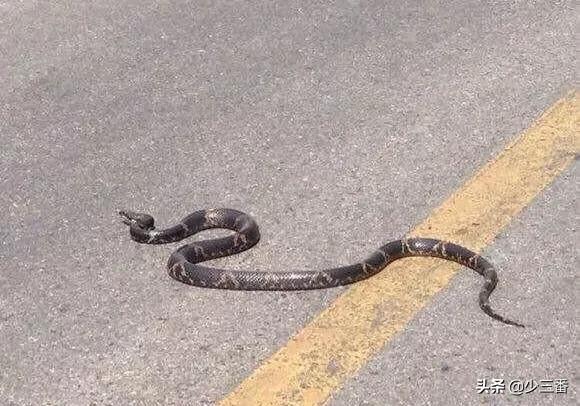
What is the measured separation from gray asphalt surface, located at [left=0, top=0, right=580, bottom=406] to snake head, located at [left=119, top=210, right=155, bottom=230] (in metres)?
0.12

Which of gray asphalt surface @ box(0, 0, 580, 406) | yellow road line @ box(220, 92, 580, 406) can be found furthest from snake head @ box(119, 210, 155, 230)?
yellow road line @ box(220, 92, 580, 406)

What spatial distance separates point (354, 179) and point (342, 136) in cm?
59

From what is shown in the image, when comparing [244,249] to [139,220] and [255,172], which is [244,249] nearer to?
[139,220]

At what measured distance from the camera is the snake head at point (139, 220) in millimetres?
5570

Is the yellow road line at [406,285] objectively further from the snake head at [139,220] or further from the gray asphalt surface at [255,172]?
the snake head at [139,220]

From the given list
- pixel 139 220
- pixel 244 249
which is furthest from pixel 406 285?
pixel 139 220

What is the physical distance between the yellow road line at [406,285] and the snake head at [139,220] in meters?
1.16

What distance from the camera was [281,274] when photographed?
517 centimetres

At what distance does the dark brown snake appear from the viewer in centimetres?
515

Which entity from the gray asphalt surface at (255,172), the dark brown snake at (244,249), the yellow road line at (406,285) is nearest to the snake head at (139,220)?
the dark brown snake at (244,249)

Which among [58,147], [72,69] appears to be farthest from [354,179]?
[72,69]

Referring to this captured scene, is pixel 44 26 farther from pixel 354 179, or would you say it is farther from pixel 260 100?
pixel 354 179

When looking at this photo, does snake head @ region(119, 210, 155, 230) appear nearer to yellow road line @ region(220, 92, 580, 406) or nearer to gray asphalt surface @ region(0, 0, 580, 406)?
gray asphalt surface @ region(0, 0, 580, 406)

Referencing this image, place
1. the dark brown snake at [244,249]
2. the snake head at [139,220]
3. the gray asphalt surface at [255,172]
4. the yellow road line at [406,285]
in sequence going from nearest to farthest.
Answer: the yellow road line at [406,285]
the gray asphalt surface at [255,172]
the dark brown snake at [244,249]
the snake head at [139,220]
